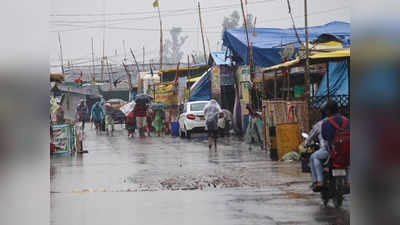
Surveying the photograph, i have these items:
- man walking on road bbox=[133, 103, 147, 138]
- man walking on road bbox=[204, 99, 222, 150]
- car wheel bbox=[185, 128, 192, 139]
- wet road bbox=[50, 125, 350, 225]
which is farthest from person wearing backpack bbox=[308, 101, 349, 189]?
car wheel bbox=[185, 128, 192, 139]

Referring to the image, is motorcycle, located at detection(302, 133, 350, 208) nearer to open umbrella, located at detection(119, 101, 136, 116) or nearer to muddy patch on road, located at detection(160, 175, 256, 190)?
muddy patch on road, located at detection(160, 175, 256, 190)

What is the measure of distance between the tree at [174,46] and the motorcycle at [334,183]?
9.18 feet

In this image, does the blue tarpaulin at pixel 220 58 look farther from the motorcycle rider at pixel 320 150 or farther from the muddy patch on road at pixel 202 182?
the motorcycle rider at pixel 320 150

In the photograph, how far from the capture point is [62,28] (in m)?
7.41

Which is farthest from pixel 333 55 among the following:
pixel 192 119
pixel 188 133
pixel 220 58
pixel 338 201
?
pixel 188 133

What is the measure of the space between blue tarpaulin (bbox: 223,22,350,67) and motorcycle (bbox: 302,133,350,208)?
2441 mm

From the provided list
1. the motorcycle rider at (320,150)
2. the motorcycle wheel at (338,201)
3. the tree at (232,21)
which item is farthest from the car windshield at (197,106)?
the motorcycle wheel at (338,201)

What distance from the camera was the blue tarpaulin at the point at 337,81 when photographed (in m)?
7.76
